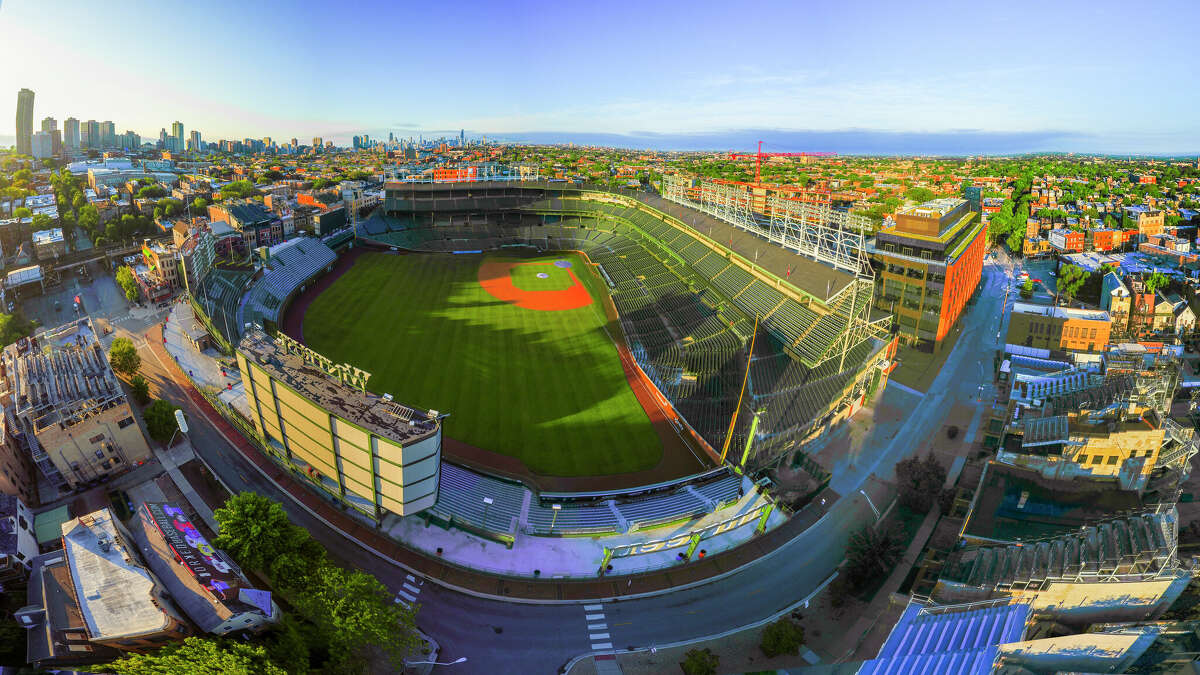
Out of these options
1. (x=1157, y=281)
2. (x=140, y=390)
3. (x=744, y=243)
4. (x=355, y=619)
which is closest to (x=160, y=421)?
(x=140, y=390)

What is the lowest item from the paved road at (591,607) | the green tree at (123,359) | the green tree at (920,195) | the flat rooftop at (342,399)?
the paved road at (591,607)

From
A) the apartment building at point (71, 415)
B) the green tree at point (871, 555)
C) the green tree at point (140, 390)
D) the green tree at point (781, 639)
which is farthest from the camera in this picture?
the green tree at point (140, 390)

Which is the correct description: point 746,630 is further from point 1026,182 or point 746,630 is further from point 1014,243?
point 1026,182

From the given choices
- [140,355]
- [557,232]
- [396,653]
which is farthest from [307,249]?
[396,653]

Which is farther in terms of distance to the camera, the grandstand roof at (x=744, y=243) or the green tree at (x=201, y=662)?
the grandstand roof at (x=744, y=243)

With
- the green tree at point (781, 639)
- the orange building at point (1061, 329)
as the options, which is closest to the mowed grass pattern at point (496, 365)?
the green tree at point (781, 639)

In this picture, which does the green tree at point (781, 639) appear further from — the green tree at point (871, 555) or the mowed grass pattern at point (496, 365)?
the mowed grass pattern at point (496, 365)

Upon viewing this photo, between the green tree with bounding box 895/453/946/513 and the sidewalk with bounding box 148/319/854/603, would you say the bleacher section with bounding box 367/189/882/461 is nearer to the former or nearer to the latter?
the green tree with bounding box 895/453/946/513
